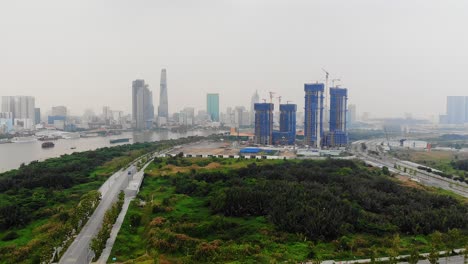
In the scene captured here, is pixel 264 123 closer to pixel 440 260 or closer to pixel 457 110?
pixel 440 260

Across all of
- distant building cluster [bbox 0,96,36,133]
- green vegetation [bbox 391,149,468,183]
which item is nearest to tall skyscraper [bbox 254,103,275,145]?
green vegetation [bbox 391,149,468,183]

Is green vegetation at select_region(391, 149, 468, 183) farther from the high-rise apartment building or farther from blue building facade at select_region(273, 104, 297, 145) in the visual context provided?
the high-rise apartment building

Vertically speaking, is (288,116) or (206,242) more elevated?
(288,116)

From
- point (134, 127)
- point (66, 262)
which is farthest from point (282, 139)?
point (134, 127)

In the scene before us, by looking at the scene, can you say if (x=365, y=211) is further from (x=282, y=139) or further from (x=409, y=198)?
(x=282, y=139)

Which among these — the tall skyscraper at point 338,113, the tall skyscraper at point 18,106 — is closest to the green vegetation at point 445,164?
the tall skyscraper at point 338,113

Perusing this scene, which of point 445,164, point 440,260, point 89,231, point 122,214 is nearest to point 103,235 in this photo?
point 89,231

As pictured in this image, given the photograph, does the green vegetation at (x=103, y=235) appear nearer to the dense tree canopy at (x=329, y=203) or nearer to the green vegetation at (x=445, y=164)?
the dense tree canopy at (x=329, y=203)
